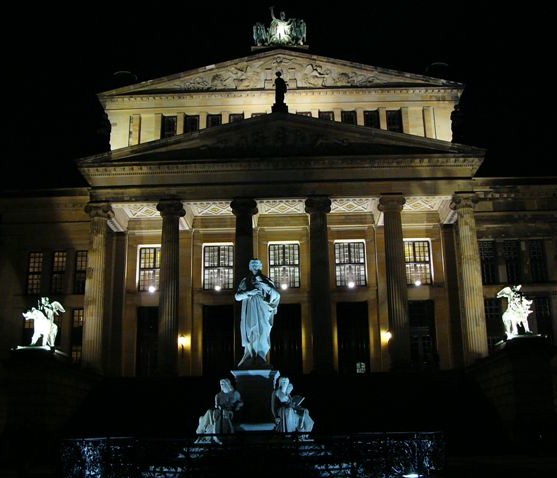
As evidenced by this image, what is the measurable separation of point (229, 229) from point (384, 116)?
12.8 m

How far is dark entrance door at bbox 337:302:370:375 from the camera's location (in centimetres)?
4706

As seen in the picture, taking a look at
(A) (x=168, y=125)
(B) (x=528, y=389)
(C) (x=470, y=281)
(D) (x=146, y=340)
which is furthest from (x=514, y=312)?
(A) (x=168, y=125)

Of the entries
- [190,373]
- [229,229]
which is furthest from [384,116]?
[190,373]

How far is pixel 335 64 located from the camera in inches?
1876

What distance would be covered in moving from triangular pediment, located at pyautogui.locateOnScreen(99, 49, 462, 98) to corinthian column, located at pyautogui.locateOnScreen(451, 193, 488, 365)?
32.7ft

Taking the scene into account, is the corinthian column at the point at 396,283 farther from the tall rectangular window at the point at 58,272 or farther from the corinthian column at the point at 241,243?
the tall rectangular window at the point at 58,272

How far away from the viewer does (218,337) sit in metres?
47.7

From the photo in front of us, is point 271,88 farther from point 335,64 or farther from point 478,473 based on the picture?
point 478,473

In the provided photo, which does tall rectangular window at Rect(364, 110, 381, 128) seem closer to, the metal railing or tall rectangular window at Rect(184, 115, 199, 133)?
tall rectangular window at Rect(184, 115, 199, 133)

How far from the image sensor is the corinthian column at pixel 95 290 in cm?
4072

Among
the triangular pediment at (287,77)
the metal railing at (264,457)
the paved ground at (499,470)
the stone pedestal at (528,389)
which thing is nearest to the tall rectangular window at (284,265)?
the triangular pediment at (287,77)

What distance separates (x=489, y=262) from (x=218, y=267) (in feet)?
59.0

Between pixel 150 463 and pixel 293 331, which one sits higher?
pixel 293 331

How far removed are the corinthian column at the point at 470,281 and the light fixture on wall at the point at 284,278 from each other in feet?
37.9
